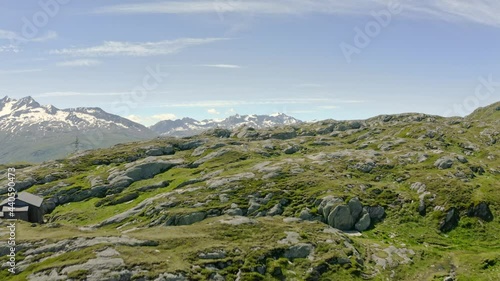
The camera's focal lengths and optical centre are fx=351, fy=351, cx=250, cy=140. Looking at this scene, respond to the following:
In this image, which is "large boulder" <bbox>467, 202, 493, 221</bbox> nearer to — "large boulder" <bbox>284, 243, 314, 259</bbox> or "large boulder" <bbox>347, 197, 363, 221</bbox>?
"large boulder" <bbox>347, 197, 363, 221</bbox>

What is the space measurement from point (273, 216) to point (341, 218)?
14530mm

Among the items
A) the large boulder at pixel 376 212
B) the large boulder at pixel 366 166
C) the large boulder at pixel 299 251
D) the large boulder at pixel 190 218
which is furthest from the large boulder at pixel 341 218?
the large boulder at pixel 366 166

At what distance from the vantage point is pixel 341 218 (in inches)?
2948

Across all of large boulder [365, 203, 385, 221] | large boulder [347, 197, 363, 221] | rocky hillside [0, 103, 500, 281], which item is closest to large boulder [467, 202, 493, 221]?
rocky hillside [0, 103, 500, 281]

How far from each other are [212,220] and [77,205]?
64.5m

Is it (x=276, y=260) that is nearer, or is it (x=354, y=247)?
(x=276, y=260)

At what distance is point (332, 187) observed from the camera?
8656 cm

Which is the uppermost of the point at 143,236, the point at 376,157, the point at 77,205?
the point at 376,157

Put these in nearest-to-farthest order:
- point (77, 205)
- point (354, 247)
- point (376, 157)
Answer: point (354, 247) < point (77, 205) < point (376, 157)

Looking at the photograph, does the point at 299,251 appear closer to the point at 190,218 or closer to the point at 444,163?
the point at 190,218

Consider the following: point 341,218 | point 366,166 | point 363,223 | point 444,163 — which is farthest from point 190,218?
point 444,163

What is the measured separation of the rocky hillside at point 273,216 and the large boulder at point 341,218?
0.22 meters

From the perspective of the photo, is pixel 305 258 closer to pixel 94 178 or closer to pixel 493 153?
pixel 94 178

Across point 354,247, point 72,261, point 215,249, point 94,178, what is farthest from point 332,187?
point 94,178
